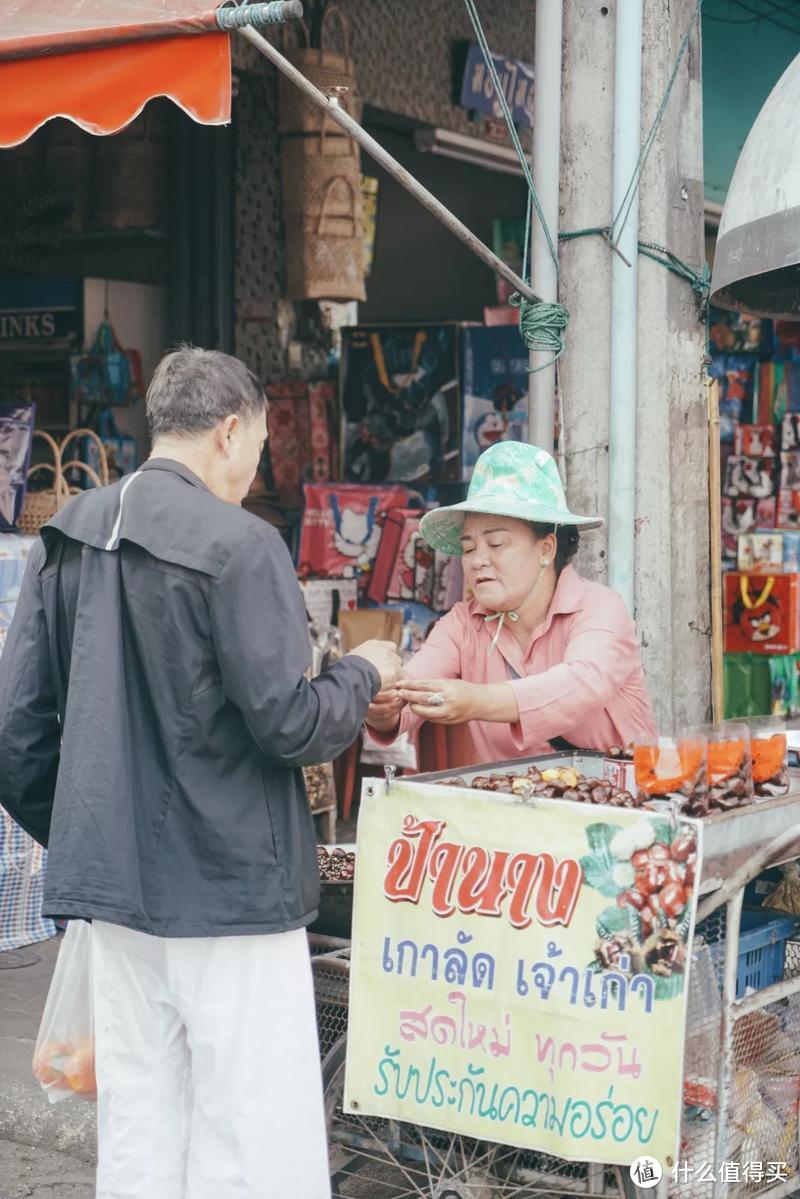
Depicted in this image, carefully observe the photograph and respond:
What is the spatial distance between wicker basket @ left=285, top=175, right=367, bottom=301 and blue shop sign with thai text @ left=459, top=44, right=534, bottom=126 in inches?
66.4

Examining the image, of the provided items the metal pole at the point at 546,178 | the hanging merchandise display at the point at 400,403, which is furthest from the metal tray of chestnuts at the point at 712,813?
the hanging merchandise display at the point at 400,403

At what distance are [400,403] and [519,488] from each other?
4.26 metres

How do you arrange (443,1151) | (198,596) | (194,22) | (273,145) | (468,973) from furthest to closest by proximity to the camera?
(273,145) < (194,22) < (443,1151) < (468,973) < (198,596)

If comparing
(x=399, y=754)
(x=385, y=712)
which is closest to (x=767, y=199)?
(x=385, y=712)

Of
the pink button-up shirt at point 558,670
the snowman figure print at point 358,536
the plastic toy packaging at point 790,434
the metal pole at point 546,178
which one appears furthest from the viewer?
the plastic toy packaging at point 790,434

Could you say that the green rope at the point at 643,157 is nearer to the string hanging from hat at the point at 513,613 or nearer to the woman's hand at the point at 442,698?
the string hanging from hat at the point at 513,613

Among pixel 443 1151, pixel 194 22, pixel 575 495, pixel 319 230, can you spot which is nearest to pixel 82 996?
pixel 443 1151

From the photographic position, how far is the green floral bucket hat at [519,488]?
11.9 ft

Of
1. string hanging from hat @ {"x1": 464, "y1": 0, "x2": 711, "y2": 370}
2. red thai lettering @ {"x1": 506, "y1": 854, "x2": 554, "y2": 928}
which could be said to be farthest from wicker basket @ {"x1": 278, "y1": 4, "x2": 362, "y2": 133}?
red thai lettering @ {"x1": 506, "y1": 854, "x2": 554, "y2": 928}

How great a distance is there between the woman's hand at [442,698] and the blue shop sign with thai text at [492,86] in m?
5.70

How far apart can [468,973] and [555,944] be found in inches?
8.2

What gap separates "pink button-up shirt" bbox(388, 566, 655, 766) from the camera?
3.52 meters

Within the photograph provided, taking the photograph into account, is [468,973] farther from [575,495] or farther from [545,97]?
[545,97]

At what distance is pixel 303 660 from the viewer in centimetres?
284
